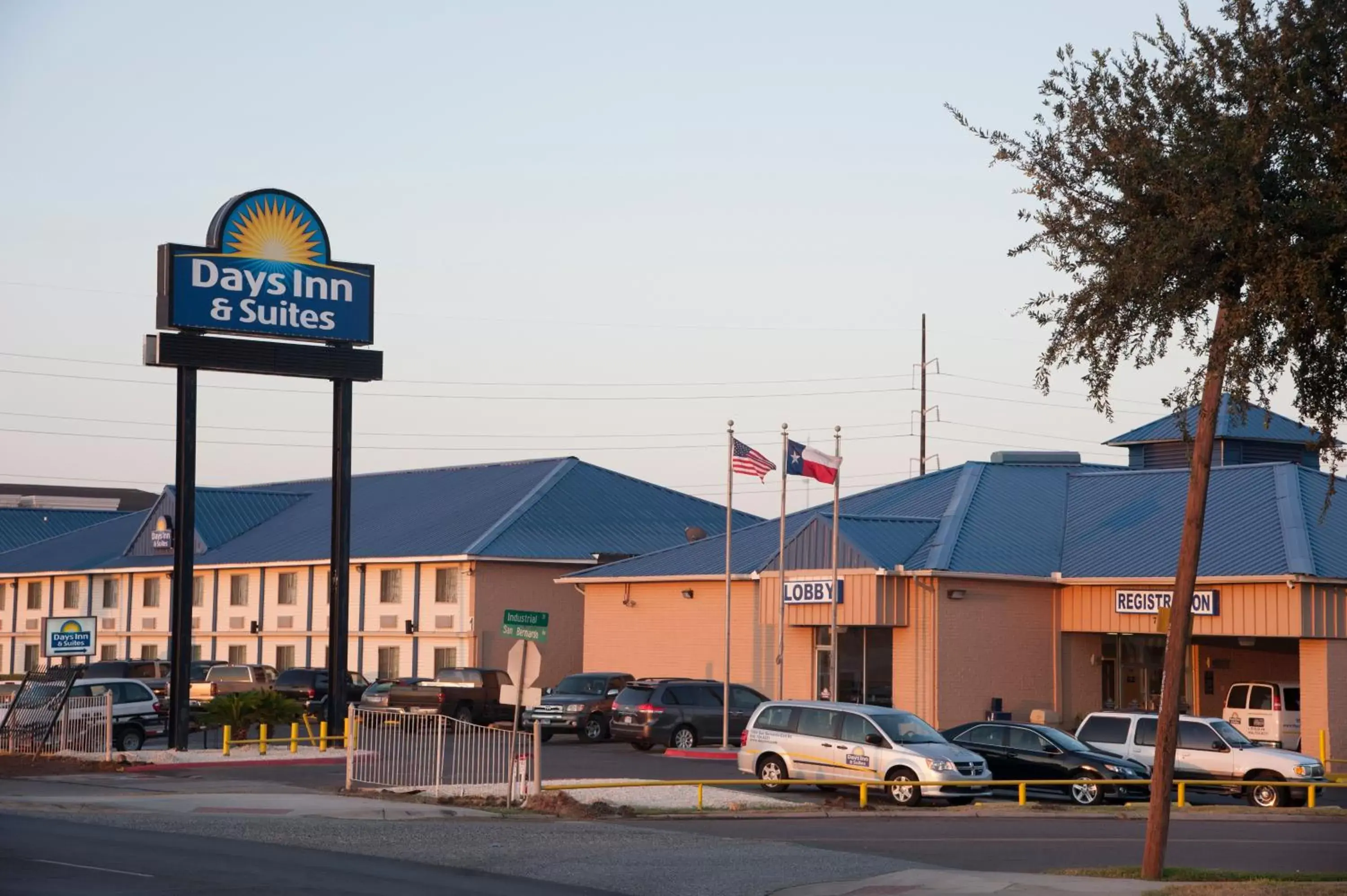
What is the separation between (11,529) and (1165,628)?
6631 cm

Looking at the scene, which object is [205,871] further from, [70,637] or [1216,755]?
[70,637]

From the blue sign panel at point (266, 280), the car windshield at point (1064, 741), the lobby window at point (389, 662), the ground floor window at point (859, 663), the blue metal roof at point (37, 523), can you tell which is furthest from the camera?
the blue metal roof at point (37, 523)

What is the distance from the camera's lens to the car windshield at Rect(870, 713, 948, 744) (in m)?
27.2

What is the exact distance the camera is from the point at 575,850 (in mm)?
19391

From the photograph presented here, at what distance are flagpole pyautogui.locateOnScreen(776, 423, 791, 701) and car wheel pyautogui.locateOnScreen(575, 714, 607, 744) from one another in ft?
14.5

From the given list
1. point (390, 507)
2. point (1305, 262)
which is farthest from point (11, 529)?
point (1305, 262)

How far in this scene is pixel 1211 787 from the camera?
92.8ft

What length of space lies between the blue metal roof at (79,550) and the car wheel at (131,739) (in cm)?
3381

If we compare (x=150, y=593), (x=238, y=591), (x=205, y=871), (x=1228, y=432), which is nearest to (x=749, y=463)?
(x=1228, y=432)

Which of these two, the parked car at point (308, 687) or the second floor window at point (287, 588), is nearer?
the parked car at point (308, 687)

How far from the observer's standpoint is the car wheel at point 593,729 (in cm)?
4025

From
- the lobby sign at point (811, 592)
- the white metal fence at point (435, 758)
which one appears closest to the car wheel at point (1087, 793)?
the white metal fence at point (435, 758)

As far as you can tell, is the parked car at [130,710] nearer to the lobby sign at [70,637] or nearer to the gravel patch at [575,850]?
the lobby sign at [70,637]

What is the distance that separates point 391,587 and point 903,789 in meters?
32.8
